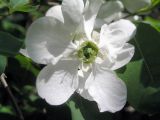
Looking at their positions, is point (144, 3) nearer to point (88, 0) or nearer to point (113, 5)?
point (113, 5)

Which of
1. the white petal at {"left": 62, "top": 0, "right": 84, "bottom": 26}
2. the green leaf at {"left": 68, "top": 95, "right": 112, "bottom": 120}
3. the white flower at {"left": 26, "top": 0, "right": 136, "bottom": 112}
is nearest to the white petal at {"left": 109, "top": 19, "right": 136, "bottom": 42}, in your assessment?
the white flower at {"left": 26, "top": 0, "right": 136, "bottom": 112}

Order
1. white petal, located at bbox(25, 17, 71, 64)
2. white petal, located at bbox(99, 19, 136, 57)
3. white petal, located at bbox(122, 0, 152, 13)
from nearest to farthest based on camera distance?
1. white petal, located at bbox(25, 17, 71, 64)
2. white petal, located at bbox(99, 19, 136, 57)
3. white petal, located at bbox(122, 0, 152, 13)

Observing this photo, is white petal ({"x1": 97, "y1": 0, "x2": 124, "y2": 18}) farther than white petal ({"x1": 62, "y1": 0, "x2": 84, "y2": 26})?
Yes

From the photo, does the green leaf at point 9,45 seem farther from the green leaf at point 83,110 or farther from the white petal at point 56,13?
the green leaf at point 83,110

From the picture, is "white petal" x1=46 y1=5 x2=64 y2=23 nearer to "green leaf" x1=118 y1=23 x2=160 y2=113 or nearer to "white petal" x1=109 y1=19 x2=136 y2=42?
"white petal" x1=109 y1=19 x2=136 y2=42

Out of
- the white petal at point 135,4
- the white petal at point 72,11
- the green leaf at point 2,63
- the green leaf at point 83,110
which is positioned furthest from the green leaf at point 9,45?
the white petal at point 135,4

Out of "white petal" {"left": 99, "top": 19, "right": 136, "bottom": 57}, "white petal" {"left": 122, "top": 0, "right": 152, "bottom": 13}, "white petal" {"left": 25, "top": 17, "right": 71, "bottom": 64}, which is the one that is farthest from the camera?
"white petal" {"left": 122, "top": 0, "right": 152, "bottom": 13}

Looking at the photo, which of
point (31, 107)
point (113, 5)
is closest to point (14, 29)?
point (31, 107)
